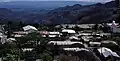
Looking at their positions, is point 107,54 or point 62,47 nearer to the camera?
point 107,54

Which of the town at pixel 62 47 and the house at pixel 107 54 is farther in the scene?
the house at pixel 107 54

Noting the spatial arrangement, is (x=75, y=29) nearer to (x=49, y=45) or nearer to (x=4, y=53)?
(x=49, y=45)

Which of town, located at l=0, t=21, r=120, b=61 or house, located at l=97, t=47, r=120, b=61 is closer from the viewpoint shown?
town, located at l=0, t=21, r=120, b=61

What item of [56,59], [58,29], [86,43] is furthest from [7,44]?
[58,29]

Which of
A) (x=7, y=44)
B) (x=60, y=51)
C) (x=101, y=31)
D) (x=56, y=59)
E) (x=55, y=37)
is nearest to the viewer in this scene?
(x=56, y=59)

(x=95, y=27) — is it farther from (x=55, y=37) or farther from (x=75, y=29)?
(x=55, y=37)

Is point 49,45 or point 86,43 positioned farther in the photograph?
point 86,43

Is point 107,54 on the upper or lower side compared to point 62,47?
upper

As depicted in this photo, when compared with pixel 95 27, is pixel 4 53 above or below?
above

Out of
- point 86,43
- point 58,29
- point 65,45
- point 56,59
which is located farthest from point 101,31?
point 56,59

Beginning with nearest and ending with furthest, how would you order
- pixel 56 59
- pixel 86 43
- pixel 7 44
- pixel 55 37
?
pixel 56 59, pixel 7 44, pixel 86 43, pixel 55 37
